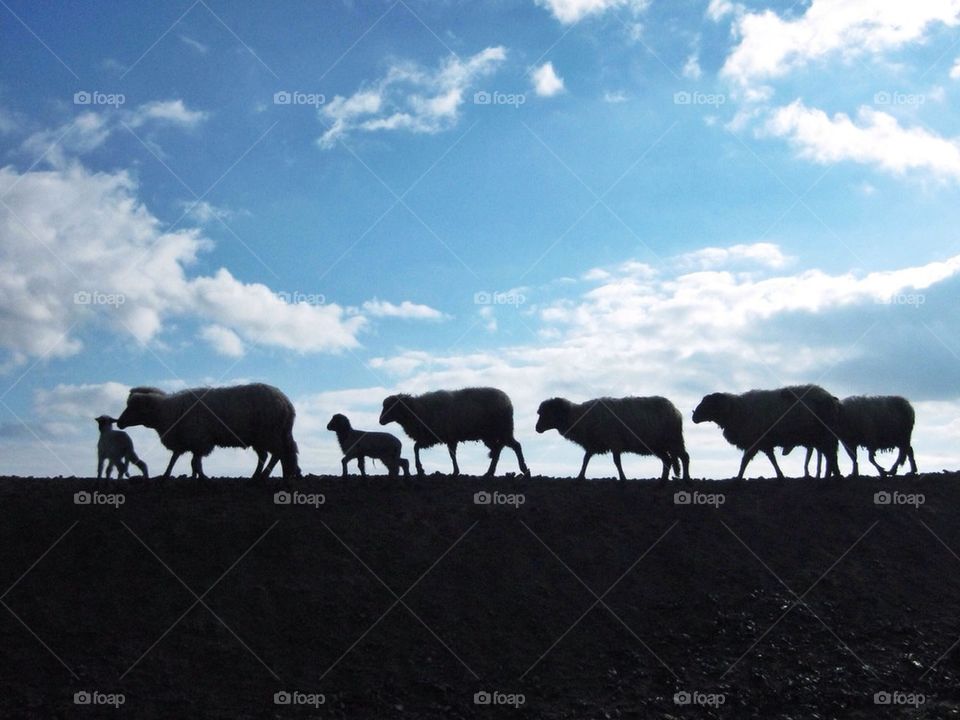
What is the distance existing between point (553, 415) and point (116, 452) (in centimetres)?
1274

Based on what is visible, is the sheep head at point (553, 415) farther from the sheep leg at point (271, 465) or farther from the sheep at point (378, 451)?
the sheep leg at point (271, 465)

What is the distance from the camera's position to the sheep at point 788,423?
27172mm

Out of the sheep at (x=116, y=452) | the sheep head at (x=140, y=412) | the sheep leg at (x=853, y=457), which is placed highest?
the sheep head at (x=140, y=412)

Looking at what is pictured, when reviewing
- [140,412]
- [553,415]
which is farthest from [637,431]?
[140,412]

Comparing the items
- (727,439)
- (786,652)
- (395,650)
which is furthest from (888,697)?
(727,439)

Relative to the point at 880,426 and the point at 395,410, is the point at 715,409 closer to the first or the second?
the point at 880,426

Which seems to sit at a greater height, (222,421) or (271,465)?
(222,421)

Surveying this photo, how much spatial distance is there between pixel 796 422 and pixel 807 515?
5.40 m

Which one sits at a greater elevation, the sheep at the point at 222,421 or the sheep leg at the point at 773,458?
the sheep at the point at 222,421

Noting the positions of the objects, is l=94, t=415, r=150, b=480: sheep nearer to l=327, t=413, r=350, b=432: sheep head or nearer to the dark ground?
the dark ground

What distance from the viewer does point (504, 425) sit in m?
26.3

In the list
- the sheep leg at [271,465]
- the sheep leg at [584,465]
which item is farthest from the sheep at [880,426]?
the sheep leg at [271,465]

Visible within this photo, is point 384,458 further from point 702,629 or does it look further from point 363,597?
point 702,629

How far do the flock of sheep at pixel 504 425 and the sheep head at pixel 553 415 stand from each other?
0.03m
